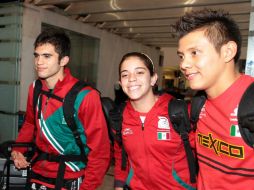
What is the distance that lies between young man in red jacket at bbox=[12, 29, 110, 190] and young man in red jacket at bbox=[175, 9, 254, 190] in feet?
2.69

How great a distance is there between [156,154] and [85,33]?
6199mm

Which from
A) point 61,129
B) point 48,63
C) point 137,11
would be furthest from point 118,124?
point 137,11

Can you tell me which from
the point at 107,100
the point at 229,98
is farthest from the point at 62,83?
the point at 229,98

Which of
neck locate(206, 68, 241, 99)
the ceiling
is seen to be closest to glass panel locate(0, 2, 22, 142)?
the ceiling

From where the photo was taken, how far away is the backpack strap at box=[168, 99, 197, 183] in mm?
1713

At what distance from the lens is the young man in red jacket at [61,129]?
1979 millimetres

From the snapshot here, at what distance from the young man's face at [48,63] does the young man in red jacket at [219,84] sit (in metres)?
1.12

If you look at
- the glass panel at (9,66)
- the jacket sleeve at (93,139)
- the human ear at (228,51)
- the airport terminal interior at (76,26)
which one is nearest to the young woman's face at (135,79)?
the jacket sleeve at (93,139)

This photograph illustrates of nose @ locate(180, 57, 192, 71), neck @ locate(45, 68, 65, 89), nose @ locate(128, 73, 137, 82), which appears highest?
nose @ locate(180, 57, 192, 71)

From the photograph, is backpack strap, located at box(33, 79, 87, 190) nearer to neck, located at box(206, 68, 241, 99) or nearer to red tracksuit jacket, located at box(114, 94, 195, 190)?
red tracksuit jacket, located at box(114, 94, 195, 190)

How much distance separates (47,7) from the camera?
240 inches

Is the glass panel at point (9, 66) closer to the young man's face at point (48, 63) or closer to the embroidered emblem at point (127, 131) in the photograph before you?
the young man's face at point (48, 63)

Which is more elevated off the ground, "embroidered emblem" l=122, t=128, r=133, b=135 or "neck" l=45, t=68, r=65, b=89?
"neck" l=45, t=68, r=65, b=89

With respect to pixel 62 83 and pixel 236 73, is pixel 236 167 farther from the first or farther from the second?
pixel 62 83
